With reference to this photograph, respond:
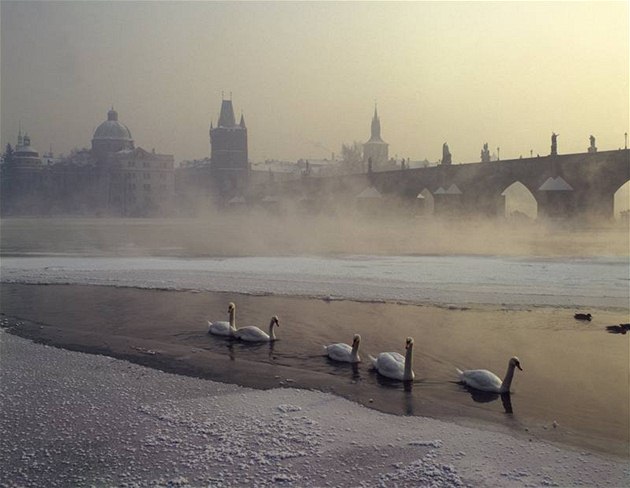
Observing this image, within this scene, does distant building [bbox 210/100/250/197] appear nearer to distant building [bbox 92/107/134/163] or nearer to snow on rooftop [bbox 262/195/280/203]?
distant building [bbox 92/107/134/163]

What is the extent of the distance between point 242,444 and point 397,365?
3.12 metres

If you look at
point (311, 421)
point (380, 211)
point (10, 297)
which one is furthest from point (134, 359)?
point (380, 211)

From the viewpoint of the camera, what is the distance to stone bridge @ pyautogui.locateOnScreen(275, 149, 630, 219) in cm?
3709

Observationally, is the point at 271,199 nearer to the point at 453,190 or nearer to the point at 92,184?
the point at 453,190

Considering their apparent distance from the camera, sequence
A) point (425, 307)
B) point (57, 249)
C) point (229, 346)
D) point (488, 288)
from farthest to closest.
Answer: point (57, 249)
point (488, 288)
point (425, 307)
point (229, 346)

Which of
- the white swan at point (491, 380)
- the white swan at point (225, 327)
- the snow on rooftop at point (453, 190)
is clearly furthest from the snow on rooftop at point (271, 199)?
the white swan at point (491, 380)

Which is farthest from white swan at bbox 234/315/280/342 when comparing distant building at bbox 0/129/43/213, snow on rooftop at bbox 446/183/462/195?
distant building at bbox 0/129/43/213

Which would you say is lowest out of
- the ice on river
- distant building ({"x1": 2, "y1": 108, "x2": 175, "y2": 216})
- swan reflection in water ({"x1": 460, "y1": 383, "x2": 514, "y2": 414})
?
swan reflection in water ({"x1": 460, "y1": 383, "x2": 514, "y2": 414})

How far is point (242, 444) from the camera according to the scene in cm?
577

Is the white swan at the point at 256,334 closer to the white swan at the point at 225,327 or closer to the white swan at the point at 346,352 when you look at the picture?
the white swan at the point at 225,327

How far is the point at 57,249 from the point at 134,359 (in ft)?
71.5

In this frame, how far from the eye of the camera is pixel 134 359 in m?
8.99

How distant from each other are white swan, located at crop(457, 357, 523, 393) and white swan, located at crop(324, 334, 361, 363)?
1777mm

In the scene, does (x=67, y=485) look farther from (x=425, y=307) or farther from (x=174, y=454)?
(x=425, y=307)
